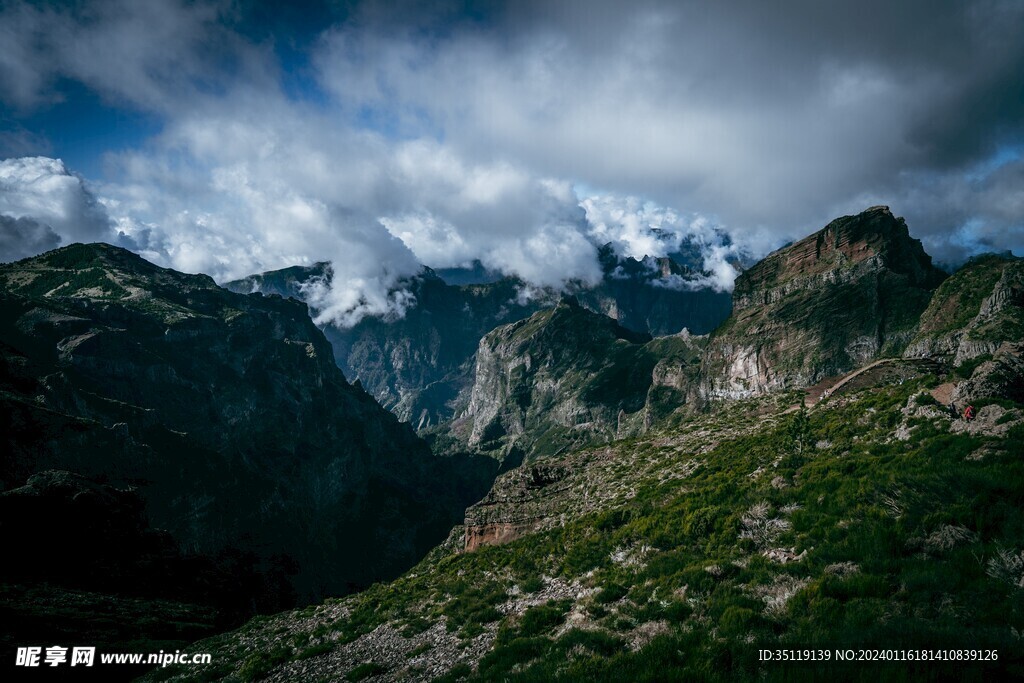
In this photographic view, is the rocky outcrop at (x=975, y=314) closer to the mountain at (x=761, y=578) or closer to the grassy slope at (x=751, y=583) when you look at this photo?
the mountain at (x=761, y=578)

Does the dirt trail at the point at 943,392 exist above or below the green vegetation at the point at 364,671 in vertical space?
above

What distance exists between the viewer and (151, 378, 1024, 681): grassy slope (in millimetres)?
10117

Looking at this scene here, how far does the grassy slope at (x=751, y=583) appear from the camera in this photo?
10.1 m

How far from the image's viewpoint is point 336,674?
1925 centimetres

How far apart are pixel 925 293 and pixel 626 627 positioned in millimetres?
231797

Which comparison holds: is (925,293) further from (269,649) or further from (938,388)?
(269,649)

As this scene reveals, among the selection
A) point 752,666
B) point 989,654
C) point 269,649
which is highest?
point 989,654

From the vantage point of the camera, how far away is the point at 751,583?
1444 cm

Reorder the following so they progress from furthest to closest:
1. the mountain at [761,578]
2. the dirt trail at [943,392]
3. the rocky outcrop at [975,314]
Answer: the rocky outcrop at [975,314] → the dirt trail at [943,392] → the mountain at [761,578]

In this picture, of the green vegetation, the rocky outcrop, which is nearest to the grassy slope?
the green vegetation

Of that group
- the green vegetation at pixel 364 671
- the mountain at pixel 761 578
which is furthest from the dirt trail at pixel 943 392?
the green vegetation at pixel 364 671

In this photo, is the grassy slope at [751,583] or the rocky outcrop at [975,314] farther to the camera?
the rocky outcrop at [975,314]

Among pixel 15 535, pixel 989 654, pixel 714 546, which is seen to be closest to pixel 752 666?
pixel 989 654

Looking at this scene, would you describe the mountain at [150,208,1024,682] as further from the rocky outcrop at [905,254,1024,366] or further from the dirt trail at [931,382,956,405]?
the rocky outcrop at [905,254,1024,366]
